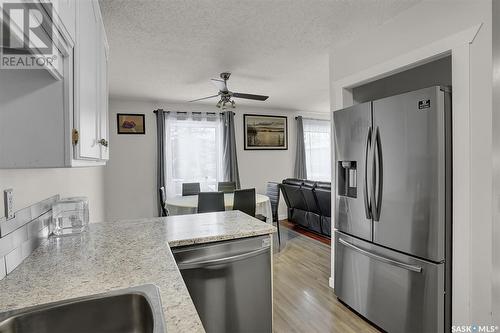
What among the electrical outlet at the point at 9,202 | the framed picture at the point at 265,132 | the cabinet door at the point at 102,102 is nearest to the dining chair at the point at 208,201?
the cabinet door at the point at 102,102

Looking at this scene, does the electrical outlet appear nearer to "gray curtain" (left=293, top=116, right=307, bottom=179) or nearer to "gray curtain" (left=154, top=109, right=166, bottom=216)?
"gray curtain" (left=154, top=109, right=166, bottom=216)

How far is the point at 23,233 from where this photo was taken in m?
1.20

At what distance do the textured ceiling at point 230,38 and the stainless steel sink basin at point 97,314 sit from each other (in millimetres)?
1816

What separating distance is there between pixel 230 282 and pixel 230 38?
6.50 feet

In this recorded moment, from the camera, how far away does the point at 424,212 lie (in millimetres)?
1709

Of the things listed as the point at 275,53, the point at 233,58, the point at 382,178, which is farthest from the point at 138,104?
the point at 382,178

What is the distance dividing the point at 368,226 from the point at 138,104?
13.9 feet

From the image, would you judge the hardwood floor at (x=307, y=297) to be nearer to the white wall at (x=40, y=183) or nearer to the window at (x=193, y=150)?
the white wall at (x=40, y=183)

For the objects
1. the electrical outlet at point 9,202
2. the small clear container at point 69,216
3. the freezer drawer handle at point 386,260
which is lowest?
the freezer drawer handle at point 386,260

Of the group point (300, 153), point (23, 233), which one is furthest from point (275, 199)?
point (23, 233)

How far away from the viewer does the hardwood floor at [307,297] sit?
213 centimetres

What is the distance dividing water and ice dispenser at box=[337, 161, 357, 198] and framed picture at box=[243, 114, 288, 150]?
3.36 meters

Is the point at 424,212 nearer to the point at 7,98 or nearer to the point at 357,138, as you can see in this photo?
the point at 357,138

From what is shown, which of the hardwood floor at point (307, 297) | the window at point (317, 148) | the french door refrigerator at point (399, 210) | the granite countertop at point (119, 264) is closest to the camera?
the granite countertop at point (119, 264)
